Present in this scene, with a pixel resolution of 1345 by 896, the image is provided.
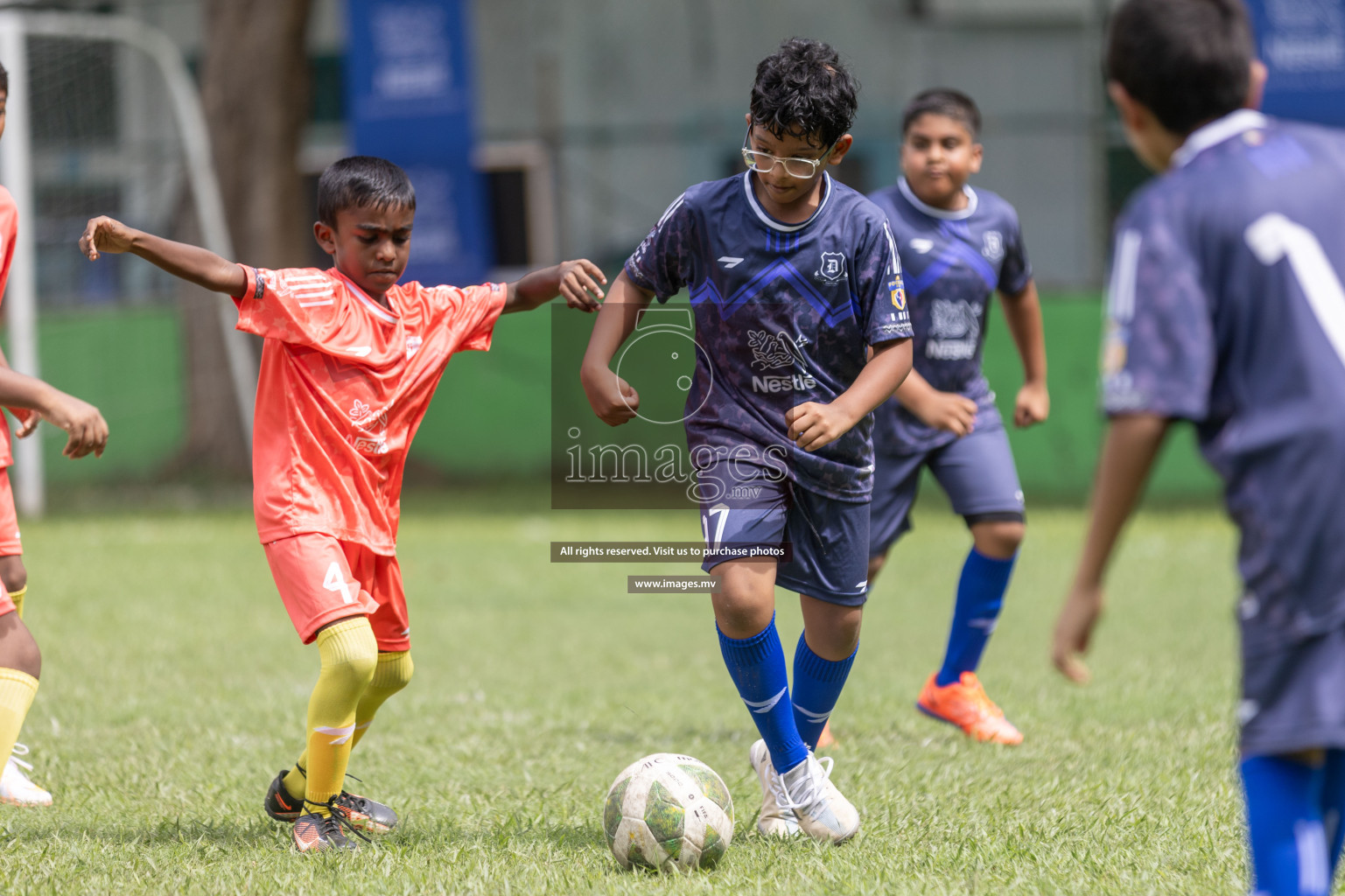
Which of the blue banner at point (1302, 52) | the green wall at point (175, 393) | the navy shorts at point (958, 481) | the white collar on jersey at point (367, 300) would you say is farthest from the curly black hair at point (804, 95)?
the green wall at point (175, 393)

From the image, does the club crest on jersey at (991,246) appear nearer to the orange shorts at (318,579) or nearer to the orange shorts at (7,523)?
the orange shorts at (318,579)

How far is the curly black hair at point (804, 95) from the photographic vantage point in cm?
357

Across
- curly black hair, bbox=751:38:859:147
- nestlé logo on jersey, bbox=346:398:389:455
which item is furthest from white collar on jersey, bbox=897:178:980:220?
nestlé logo on jersey, bbox=346:398:389:455

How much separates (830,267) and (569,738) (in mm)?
2368

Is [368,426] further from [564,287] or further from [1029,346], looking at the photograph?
[1029,346]

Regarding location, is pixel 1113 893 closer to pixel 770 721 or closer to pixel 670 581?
pixel 770 721

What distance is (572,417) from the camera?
8.76 metres

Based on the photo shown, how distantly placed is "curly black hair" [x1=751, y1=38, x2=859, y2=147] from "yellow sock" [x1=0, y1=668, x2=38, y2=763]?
2319mm

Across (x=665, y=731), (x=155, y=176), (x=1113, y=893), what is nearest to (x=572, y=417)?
(x=665, y=731)

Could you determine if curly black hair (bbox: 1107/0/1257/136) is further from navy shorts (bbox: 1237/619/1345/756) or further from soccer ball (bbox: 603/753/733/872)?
soccer ball (bbox: 603/753/733/872)

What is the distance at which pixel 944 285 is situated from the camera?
5.17 metres

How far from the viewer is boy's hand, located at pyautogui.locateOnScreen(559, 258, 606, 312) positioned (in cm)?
380

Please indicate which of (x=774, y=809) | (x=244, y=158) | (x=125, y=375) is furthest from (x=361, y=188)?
(x=125, y=375)

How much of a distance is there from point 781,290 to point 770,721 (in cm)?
114
